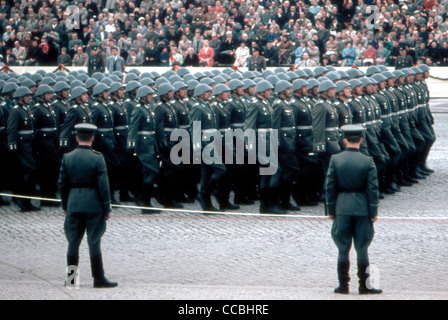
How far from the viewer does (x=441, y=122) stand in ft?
84.9

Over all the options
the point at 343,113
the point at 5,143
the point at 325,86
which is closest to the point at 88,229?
the point at 325,86

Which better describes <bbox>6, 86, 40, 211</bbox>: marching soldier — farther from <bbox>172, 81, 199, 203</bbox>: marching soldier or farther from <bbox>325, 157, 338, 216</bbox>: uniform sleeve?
<bbox>325, 157, 338, 216</bbox>: uniform sleeve

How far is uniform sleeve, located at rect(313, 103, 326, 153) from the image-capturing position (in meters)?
14.9

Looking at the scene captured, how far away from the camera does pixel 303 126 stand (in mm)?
15469

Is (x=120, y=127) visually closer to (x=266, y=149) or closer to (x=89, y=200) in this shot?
(x=266, y=149)

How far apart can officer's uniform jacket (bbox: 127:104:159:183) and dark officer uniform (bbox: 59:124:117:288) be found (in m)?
5.05

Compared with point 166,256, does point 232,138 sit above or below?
above

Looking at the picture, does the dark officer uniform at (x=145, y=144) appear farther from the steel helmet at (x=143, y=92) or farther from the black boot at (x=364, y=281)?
the black boot at (x=364, y=281)

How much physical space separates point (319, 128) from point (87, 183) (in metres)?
5.68

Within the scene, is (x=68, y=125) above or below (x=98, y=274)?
above

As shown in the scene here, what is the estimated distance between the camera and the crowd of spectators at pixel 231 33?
29062 millimetres

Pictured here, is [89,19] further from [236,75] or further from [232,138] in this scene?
[232,138]

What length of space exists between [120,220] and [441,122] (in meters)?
13.4

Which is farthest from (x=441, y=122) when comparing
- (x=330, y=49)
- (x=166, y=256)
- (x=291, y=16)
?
(x=166, y=256)
